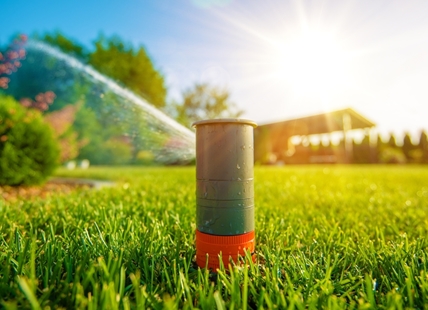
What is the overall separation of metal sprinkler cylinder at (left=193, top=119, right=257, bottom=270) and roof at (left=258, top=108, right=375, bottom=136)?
1726cm

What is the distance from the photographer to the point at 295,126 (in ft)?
68.6

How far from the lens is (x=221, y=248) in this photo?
1.33m

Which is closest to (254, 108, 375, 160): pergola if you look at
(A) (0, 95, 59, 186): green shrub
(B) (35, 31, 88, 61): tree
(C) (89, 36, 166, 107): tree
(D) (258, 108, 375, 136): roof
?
(D) (258, 108, 375, 136): roof

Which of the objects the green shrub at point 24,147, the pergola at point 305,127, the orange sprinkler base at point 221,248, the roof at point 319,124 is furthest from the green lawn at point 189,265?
the roof at point 319,124

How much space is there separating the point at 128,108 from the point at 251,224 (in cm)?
256

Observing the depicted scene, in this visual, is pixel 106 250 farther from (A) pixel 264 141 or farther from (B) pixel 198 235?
(A) pixel 264 141

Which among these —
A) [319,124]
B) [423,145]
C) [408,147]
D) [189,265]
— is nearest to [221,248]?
[189,265]

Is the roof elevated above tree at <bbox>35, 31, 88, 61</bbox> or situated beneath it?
situated beneath

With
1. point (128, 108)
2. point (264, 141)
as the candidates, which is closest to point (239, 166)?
point (128, 108)

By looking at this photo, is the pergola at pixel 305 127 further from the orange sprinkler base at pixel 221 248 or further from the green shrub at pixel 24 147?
the orange sprinkler base at pixel 221 248

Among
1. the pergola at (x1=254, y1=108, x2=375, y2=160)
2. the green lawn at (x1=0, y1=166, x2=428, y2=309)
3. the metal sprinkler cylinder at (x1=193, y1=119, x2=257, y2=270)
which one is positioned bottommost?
the green lawn at (x1=0, y1=166, x2=428, y2=309)

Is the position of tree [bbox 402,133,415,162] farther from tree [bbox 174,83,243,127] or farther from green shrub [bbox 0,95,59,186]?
green shrub [bbox 0,95,59,186]

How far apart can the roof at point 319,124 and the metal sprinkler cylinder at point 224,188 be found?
17259mm

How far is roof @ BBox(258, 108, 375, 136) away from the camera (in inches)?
709
